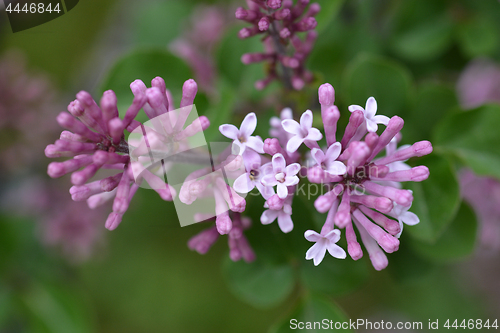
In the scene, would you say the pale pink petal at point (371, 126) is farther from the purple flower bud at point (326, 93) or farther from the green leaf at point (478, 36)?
the green leaf at point (478, 36)

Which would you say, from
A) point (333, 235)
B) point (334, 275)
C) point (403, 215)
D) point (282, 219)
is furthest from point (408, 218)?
point (334, 275)

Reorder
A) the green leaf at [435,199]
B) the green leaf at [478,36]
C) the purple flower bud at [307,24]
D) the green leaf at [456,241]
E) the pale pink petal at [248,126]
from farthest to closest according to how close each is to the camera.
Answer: the green leaf at [478,36], the green leaf at [456,241], the green leaf at [435,199], the purple flower bud at [307,24], the pale pink petal at [248,126]

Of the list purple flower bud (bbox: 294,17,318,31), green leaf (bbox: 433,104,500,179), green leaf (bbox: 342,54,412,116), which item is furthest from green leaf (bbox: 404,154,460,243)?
purple flower bud (bbox: 294,17,318,31)

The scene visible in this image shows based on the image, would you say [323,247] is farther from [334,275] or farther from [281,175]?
[334,275]

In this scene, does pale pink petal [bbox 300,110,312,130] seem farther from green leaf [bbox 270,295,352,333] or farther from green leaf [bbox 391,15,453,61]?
green leaf [bbox 391,15,453,61]

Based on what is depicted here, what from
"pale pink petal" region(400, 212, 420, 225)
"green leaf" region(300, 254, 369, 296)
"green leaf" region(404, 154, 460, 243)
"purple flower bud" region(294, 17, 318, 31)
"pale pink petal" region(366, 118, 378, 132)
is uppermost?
"purple flower bud" region(294, 17, 318, 31)

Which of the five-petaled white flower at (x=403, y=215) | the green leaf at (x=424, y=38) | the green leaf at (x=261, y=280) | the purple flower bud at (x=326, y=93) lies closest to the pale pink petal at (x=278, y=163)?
the purple flower bud at (x=326, y=93)
